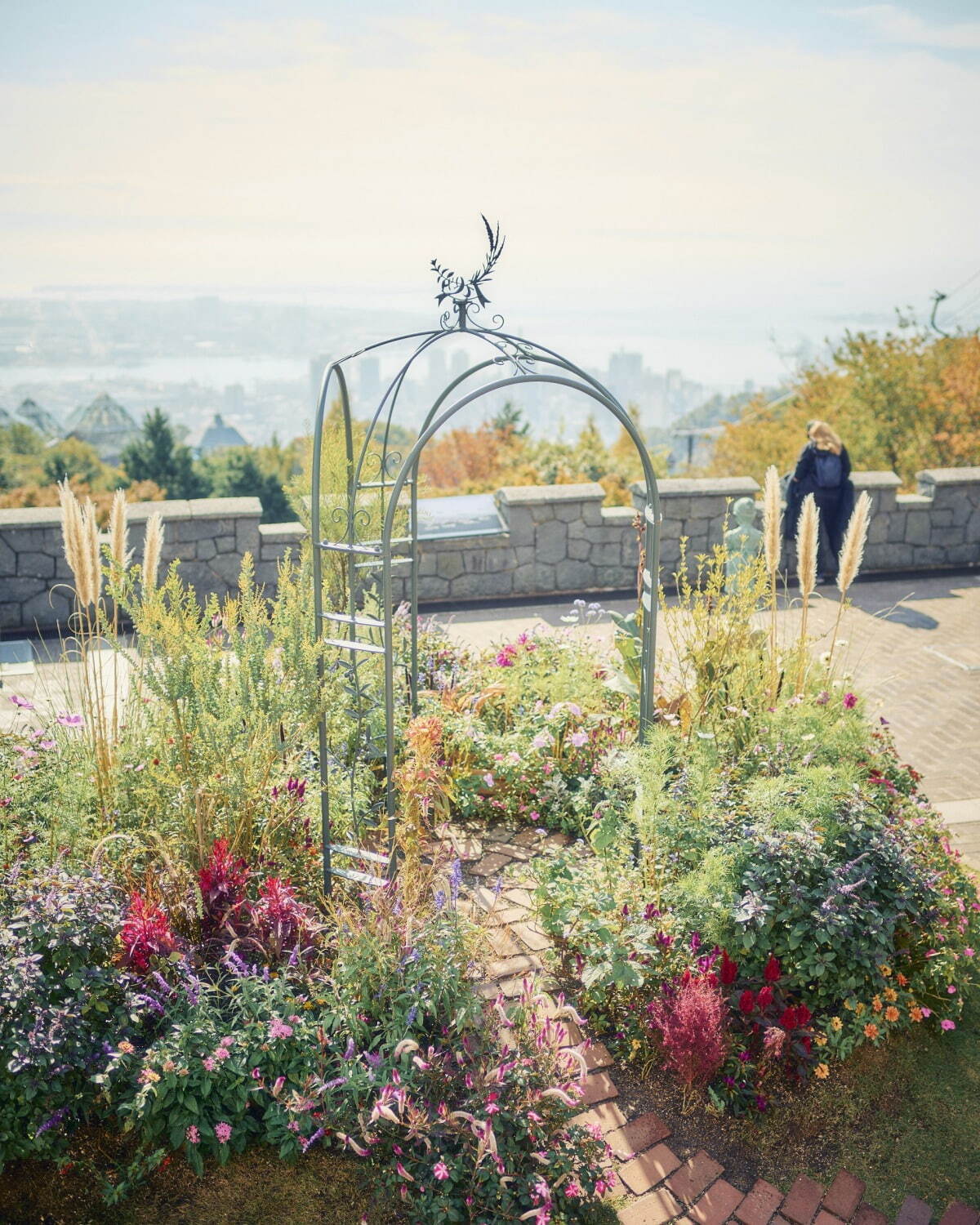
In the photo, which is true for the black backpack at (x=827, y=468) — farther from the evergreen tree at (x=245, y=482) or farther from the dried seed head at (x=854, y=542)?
the evergreen tree at (x=245, y=482)

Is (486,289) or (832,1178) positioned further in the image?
(486,289)

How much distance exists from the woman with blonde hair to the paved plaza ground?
1.78 ft

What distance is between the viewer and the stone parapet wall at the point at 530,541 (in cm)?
716

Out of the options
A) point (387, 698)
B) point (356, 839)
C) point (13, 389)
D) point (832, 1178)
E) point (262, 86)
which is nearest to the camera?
point (832, 1178)

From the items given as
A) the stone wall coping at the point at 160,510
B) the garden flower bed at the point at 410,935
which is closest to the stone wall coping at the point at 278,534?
the stone wall coping at the point at 160,510

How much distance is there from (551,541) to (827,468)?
2.57 metres

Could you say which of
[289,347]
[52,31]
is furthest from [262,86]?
[52,31]

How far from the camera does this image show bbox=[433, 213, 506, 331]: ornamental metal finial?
328cm

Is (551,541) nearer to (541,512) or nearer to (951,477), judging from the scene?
(541,512)

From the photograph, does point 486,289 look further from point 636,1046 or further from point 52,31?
point 52,31

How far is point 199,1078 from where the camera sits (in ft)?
8.31

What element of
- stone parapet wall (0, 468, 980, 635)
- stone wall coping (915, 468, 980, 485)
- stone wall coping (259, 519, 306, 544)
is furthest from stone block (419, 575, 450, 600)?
stone wall coping (915, 468, 980, 485)

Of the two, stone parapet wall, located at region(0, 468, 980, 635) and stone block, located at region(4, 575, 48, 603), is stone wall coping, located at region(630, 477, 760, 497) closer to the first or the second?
stone parapet wall, located at region(0, 468, 980, 635)

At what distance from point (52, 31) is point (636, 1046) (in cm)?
8917
